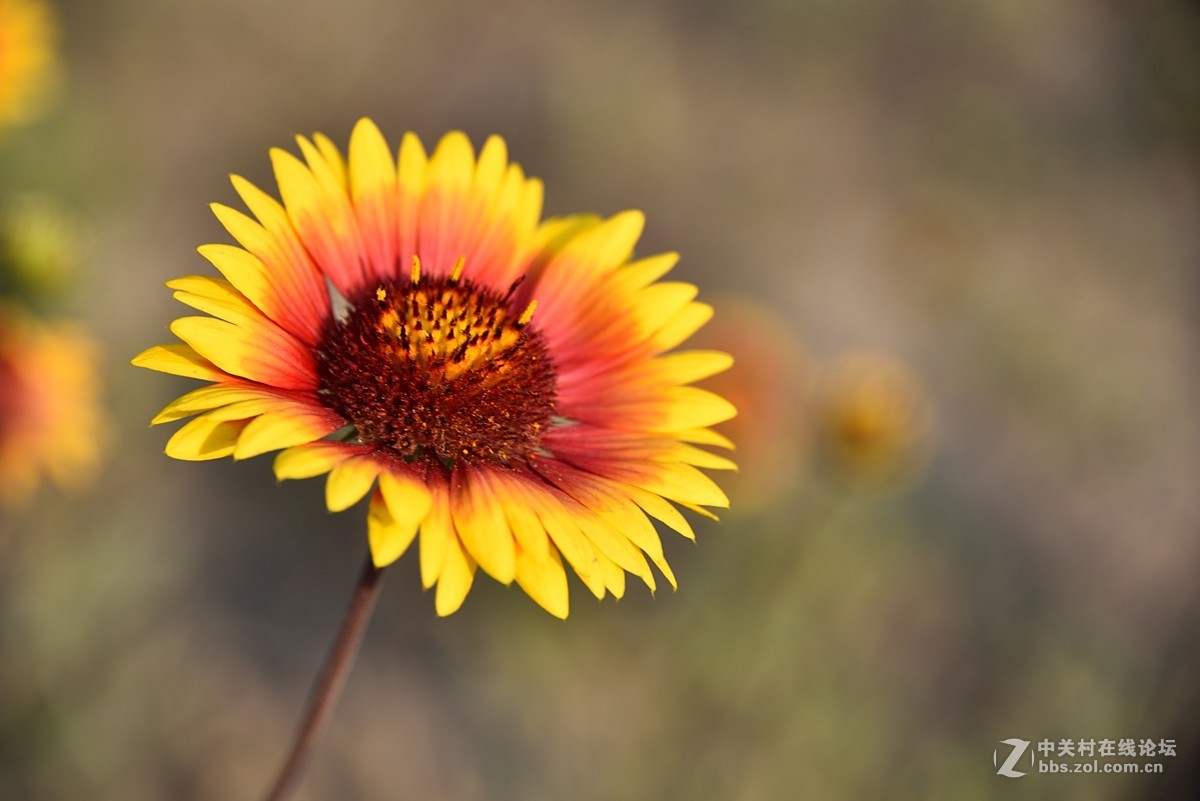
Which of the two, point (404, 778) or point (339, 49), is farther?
point (339, 49)

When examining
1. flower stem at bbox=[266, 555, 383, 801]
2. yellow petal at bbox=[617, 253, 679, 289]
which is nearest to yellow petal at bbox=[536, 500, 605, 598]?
flower stem at bbox=[266, 555, 383, 801]

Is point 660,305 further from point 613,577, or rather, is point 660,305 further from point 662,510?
point 613,577

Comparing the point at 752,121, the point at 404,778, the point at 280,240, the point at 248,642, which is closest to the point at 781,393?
the point at 404,778

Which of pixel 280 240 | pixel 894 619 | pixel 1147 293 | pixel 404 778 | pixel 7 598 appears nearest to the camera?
pixel 280 240

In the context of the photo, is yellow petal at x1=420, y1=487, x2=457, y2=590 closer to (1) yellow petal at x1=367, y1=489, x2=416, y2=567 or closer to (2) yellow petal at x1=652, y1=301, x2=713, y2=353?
(1) yellow petal at x1=367, y1=489, x2=416, y2=567

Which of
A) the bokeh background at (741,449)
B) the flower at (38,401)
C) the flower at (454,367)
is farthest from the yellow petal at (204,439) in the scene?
the bokeh background at (741,449)

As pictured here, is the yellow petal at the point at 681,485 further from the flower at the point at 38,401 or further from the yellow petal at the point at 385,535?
the flower at the point at 38,401

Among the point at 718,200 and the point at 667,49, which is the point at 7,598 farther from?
the point at 667,49
